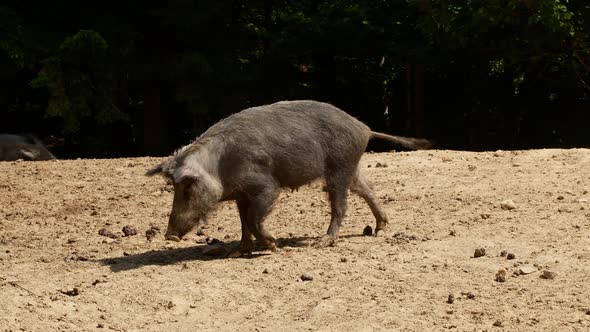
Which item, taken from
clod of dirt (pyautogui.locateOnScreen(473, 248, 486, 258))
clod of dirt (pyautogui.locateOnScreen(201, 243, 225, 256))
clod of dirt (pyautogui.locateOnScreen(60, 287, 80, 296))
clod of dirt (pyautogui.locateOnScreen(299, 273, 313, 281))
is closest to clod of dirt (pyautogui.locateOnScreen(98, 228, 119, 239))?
clod of dirt (pyautogui.locateOnScreen(201, 243, 225, 256))

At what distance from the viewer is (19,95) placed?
1784 centimetres

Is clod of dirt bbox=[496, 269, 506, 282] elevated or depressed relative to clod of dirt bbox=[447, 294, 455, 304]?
elevated

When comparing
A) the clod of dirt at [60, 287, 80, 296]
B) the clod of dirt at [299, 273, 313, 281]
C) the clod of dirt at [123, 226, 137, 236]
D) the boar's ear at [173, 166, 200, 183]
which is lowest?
the clod of dirt at [123, 226, 137, 236]

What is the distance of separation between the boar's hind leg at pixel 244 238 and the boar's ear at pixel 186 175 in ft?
1.69

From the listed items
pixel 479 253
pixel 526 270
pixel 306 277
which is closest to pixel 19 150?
pixel 306 277

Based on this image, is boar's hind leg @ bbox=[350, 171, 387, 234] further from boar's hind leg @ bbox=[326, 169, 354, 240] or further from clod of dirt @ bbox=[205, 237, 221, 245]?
clod of dirt @ bbox=[205, 237, 221, 245]

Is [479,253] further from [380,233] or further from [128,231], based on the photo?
[128,231]

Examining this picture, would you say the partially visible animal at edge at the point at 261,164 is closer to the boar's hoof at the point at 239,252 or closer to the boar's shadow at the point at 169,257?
the boar's hoof at the point at 239,252

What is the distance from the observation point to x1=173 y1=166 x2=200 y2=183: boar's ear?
23.3 ft

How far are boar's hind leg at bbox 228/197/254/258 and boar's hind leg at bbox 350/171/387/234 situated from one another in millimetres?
1075

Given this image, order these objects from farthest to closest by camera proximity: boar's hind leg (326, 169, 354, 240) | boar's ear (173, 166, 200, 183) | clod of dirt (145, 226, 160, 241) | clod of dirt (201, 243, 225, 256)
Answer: clod of dirt (145, 226, 160, 241), boar's hind leg (326, 169, 354, 240), clod of dirt (201, 243, 225, 256), boar's ear (173, 166, 200, 183)

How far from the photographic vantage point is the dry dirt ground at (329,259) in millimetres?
5746

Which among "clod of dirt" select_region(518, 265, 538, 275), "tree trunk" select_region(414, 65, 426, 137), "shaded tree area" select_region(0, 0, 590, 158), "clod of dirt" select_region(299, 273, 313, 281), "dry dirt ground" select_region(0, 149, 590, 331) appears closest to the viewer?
"dry dirt ground" select_region(0, 149, 590, 331)

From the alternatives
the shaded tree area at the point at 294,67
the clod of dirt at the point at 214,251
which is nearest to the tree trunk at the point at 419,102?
the shaded tree area at the point at 294,67
